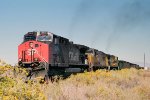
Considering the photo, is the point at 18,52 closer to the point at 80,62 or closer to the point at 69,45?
the point at 69,45

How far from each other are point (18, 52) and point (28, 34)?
1465mm

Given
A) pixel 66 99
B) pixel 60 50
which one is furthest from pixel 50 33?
pixel 66 99

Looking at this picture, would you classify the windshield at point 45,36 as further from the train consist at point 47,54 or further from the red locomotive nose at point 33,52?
the red locomotive nose at point 33,52

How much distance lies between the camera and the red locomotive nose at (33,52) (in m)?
20.0

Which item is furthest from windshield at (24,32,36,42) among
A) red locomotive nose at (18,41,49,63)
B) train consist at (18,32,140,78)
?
red locomotive nose at (18,41,49,63)

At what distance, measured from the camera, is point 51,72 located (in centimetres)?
1936

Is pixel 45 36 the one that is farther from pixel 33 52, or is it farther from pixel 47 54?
pixel 47 54

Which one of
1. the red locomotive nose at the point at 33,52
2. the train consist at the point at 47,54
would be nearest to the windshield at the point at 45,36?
the train consist at the point at 47,54

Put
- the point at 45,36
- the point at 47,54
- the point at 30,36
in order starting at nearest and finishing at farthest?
the point at 47,54
the point at 45,36
the point at 30,36

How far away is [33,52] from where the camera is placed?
813 inches

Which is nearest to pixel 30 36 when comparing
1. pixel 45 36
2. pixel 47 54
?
pixel 45 36

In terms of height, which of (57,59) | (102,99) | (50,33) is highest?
(50,33)

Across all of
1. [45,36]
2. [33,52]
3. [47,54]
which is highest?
[45,36]

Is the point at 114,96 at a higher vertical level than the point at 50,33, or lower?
lower
